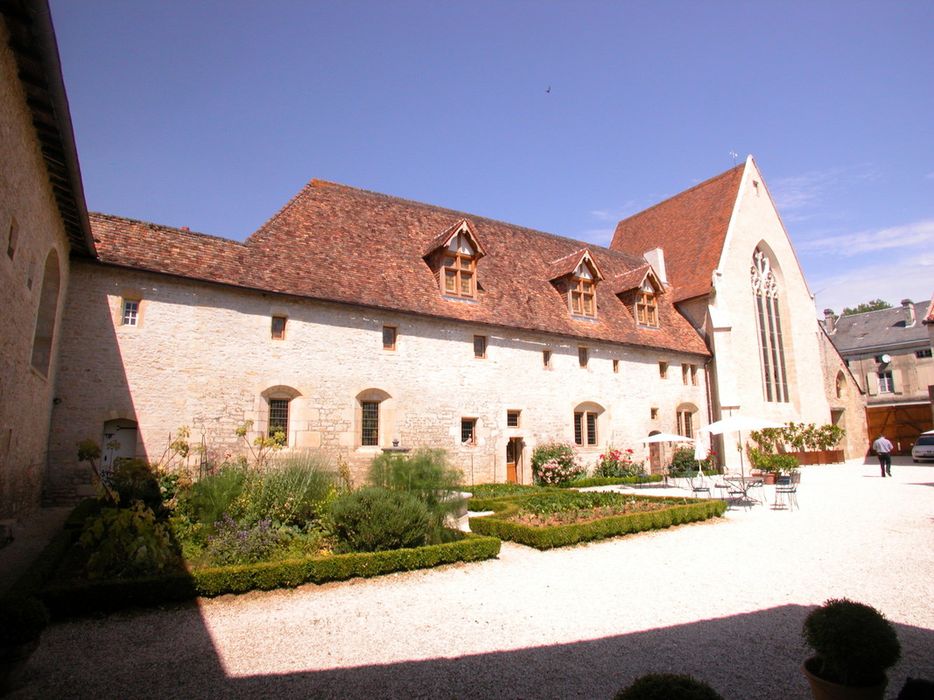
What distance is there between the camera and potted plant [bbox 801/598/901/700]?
13.4ft

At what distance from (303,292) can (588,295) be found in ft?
42.0

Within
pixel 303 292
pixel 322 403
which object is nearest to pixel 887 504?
pixel 322 403

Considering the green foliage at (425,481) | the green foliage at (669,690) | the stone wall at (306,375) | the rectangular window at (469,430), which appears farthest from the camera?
the rectangular window at (469,430)

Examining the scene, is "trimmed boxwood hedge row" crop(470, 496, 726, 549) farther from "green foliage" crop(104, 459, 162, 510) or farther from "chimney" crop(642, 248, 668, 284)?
"chimney" crop(642, 248, 668, 284)

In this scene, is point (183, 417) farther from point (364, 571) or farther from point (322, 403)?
point (364, 571)

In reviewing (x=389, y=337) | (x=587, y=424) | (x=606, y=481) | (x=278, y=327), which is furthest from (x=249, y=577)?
(x=587, y=424)

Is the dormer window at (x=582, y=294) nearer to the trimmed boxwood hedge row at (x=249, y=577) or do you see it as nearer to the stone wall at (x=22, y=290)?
the trimmed boxwood hedge row at (x=249, y=577)

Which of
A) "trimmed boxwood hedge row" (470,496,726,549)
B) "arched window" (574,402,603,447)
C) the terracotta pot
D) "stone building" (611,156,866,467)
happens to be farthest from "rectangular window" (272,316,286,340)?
"stone building" (611,156,866,467)

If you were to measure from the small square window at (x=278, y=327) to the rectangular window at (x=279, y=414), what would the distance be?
1.88 meters

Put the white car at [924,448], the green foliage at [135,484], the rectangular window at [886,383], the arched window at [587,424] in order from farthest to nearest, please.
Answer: the rectangular window at [886,383]
the white car at [924,448]
the arched window at [587,424]
the green foliage at [135,484]

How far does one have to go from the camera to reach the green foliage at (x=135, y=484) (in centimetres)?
1246

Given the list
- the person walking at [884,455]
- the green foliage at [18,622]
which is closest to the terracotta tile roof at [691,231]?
the person walking at [884,455]

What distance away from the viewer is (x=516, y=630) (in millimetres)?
6684

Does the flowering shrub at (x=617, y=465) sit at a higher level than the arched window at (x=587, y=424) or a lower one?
lower
